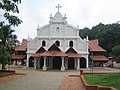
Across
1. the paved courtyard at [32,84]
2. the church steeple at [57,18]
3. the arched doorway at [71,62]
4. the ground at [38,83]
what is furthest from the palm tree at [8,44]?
the arched doorway at [71,62]

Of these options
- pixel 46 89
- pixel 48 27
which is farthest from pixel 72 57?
pixel 46 89

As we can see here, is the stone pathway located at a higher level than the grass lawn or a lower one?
lower

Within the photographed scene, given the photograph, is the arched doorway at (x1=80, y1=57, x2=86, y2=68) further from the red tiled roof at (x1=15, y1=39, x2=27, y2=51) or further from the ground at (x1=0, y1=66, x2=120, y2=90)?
the ground at (x1=0, y1=66, x2=120, y2=90)

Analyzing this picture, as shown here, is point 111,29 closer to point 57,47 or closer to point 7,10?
point 57,47

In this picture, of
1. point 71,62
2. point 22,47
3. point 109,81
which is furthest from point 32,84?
point 22,47

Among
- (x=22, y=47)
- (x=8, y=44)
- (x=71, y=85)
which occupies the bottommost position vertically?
(x=71, y=85)

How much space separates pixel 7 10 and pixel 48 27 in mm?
33003

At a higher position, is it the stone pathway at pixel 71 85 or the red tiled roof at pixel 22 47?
the red tiled roof at pixel 22 47

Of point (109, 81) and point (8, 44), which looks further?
point (8, 44)

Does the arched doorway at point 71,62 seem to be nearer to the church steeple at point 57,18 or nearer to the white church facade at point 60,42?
the white church facade at point 60,42

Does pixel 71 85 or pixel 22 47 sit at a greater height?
pixel 22 47

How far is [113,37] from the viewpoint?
74.7 metres

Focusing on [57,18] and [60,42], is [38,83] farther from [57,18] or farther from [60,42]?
[57,18]

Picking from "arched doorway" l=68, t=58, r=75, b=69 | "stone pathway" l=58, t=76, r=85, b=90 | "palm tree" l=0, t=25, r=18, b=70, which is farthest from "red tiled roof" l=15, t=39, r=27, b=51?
"stone pathway" l=58, t=76, r=85, b=90
